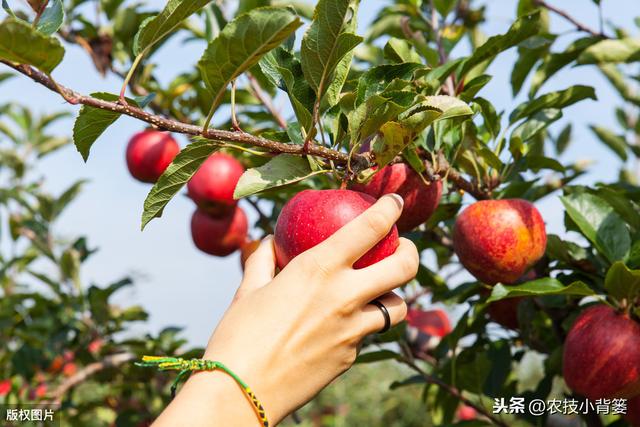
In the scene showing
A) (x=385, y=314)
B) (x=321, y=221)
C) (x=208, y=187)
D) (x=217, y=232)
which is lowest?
(x=217, y=232)

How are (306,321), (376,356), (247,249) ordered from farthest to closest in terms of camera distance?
(247,249)
(376,356)
(306,321)

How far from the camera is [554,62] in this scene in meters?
1.90

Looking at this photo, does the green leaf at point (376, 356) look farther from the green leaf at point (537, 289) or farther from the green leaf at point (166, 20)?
the green leaf at point (166, 20)

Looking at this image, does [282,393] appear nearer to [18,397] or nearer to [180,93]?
[180,93]

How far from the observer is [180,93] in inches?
99.9

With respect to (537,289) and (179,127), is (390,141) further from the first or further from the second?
(537,289)

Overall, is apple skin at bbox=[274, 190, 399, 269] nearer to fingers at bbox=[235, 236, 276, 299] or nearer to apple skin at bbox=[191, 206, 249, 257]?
fingers at bbox=[235, 236, 276, 299]

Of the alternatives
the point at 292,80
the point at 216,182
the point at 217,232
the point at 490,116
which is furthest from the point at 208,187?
the point at 292,80

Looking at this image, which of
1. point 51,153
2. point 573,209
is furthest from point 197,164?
point 51,153

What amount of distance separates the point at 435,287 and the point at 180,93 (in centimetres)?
120

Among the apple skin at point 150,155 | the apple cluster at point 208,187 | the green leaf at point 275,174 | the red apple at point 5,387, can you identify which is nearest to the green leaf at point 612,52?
the green leaf at point 275,174

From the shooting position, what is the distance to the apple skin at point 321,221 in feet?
3.55

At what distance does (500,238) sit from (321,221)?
1.87ft

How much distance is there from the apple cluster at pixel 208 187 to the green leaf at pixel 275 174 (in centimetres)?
126
